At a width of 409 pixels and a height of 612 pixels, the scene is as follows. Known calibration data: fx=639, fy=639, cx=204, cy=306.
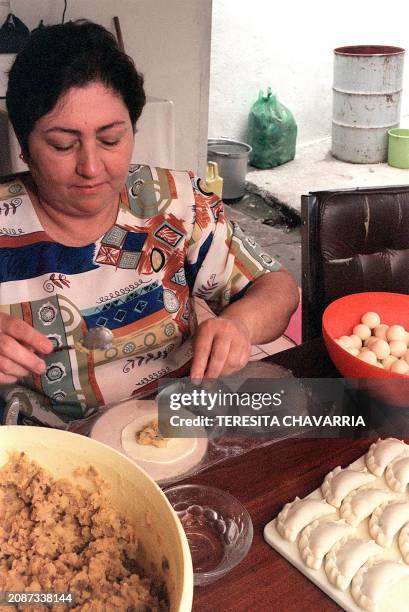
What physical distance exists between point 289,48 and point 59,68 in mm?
4210

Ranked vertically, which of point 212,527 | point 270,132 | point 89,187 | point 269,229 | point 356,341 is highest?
point 89,187

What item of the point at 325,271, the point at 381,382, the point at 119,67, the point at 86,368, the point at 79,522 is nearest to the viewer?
the point at 79,522

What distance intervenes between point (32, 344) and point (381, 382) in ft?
1.80

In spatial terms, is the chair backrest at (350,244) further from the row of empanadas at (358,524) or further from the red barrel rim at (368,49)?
the red barrel rim at (368,49)

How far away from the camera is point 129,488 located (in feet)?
2.28

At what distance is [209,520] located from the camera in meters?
0.86

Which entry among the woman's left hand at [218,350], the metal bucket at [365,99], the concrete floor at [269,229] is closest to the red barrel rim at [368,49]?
the metal bucket at [365,99]

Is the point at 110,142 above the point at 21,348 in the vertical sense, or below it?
above

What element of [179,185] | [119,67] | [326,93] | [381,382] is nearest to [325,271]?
[179,185]

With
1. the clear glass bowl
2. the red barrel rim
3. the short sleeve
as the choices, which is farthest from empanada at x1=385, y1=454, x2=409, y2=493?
the red barrel rim

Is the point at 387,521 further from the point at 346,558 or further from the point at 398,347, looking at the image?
the point at 398,347

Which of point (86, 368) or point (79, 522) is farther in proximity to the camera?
point (86, 368)

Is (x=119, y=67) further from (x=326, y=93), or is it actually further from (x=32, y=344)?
(x=326, y=93)

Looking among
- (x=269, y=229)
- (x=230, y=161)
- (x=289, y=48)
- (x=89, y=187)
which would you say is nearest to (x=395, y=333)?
(x=89, y=187)
